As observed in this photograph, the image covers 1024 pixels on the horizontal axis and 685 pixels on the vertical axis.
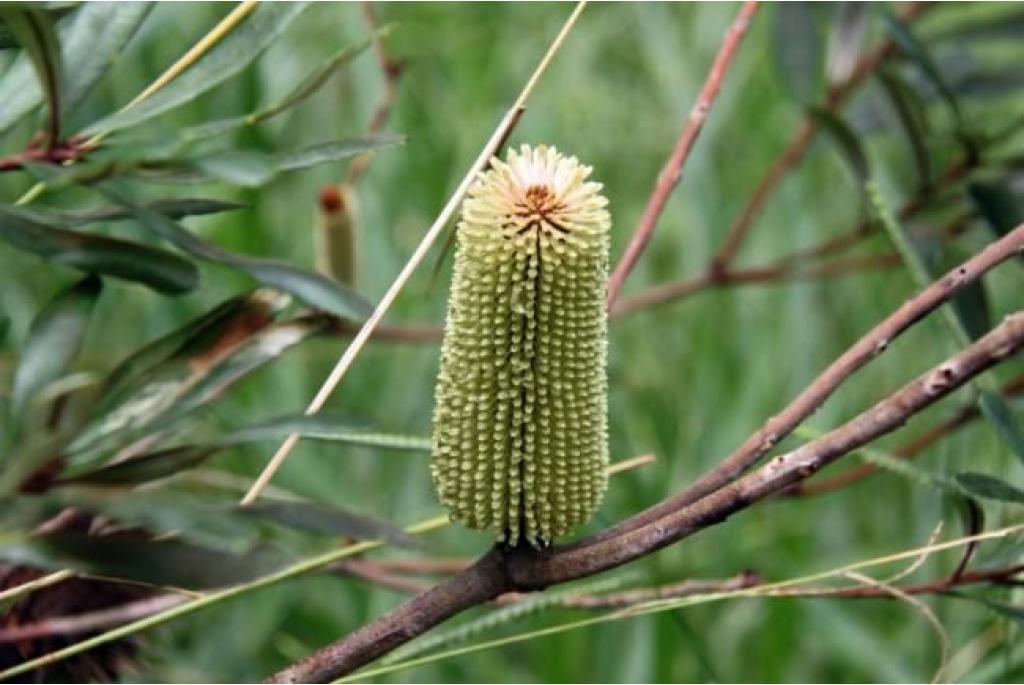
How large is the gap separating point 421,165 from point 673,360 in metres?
0.26

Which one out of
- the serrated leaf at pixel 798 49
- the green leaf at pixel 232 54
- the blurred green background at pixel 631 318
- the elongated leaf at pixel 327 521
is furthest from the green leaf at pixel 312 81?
the serrated leaf at pixel 798 49

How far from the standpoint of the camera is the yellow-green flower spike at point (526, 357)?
408mm

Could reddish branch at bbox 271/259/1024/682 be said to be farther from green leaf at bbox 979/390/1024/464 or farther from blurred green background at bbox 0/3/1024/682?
blurred green background at bbox 0/3/1024/682

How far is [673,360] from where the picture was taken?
1236mm

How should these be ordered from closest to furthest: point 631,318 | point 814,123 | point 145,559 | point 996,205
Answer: point 145,559, point 996,205, point 814,123, point 631,318

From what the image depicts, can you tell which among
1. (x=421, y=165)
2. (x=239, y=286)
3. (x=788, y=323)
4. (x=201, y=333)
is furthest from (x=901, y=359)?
(x=201, y=333)

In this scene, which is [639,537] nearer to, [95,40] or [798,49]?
[95,40]

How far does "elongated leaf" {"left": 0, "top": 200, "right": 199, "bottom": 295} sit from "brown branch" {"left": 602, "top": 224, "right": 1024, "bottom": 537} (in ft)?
0.53

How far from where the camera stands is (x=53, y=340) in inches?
18.8

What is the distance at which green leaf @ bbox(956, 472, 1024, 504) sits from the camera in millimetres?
472

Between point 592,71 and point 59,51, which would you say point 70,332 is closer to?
point 59,51

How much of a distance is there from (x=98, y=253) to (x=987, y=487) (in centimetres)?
27

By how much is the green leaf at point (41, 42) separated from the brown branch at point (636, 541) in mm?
171

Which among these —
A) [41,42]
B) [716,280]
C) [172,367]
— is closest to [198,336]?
[172,367]
